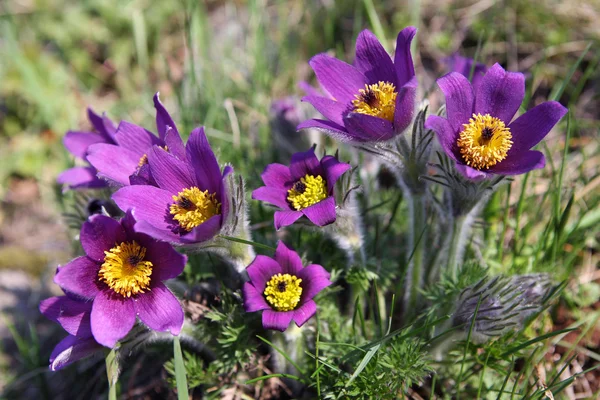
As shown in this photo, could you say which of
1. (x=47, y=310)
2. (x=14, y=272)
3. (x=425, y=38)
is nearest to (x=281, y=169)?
(x=47, y=310)

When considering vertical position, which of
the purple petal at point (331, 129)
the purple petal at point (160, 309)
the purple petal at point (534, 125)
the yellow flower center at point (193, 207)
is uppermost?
the purple petal at point (331, 129)

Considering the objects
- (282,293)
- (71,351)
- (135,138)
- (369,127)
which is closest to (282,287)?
(282,293)

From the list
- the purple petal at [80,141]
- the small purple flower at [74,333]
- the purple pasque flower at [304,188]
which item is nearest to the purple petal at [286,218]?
the purple pasque flower at [304,188]

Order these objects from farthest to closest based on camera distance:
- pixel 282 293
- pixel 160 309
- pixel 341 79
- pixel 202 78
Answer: pixel 202 78 < pixel 341 79 < pixel 282 293 < pixel 160 309

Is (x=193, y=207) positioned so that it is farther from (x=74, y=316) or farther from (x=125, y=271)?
(x=74, y=316)

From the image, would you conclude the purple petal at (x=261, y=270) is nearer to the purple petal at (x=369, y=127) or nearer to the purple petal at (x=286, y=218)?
the purple petal at (x=286, y=218)

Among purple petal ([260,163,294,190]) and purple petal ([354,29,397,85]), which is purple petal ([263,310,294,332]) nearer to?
purple petal ([260,163,294,190])

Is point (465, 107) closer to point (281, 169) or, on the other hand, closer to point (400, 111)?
point (400, 111)
